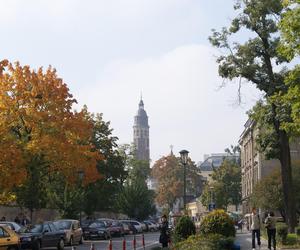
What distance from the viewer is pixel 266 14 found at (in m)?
34.7

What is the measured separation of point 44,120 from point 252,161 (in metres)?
40.0

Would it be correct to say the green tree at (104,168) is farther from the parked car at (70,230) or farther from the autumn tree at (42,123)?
the parked car at (70,230)

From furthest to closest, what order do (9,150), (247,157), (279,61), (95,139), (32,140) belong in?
1. (247,157)
2. (95,139)
3. (32,140)
4. (9,150)
5. (279,61)

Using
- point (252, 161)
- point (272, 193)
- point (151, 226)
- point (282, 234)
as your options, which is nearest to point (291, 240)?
point (282, 234)

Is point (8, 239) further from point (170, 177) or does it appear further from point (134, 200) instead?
point (170, 177)

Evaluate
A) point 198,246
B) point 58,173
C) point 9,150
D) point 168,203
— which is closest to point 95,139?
point 58,173

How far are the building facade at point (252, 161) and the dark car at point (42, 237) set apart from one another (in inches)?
1235

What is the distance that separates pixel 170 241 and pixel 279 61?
12.1m

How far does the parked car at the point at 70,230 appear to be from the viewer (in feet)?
116

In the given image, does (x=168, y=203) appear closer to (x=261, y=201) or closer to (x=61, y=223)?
(x=261, y=201)

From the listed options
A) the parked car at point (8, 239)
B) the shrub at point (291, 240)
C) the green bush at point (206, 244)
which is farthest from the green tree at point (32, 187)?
the green bush at point (206, 244)

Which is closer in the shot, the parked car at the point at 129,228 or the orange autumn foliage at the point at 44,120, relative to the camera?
the orange autumn foliage at the point at 44,120

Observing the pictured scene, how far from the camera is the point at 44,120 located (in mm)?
46406

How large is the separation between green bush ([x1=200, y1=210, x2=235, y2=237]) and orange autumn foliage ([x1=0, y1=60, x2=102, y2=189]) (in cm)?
1869
